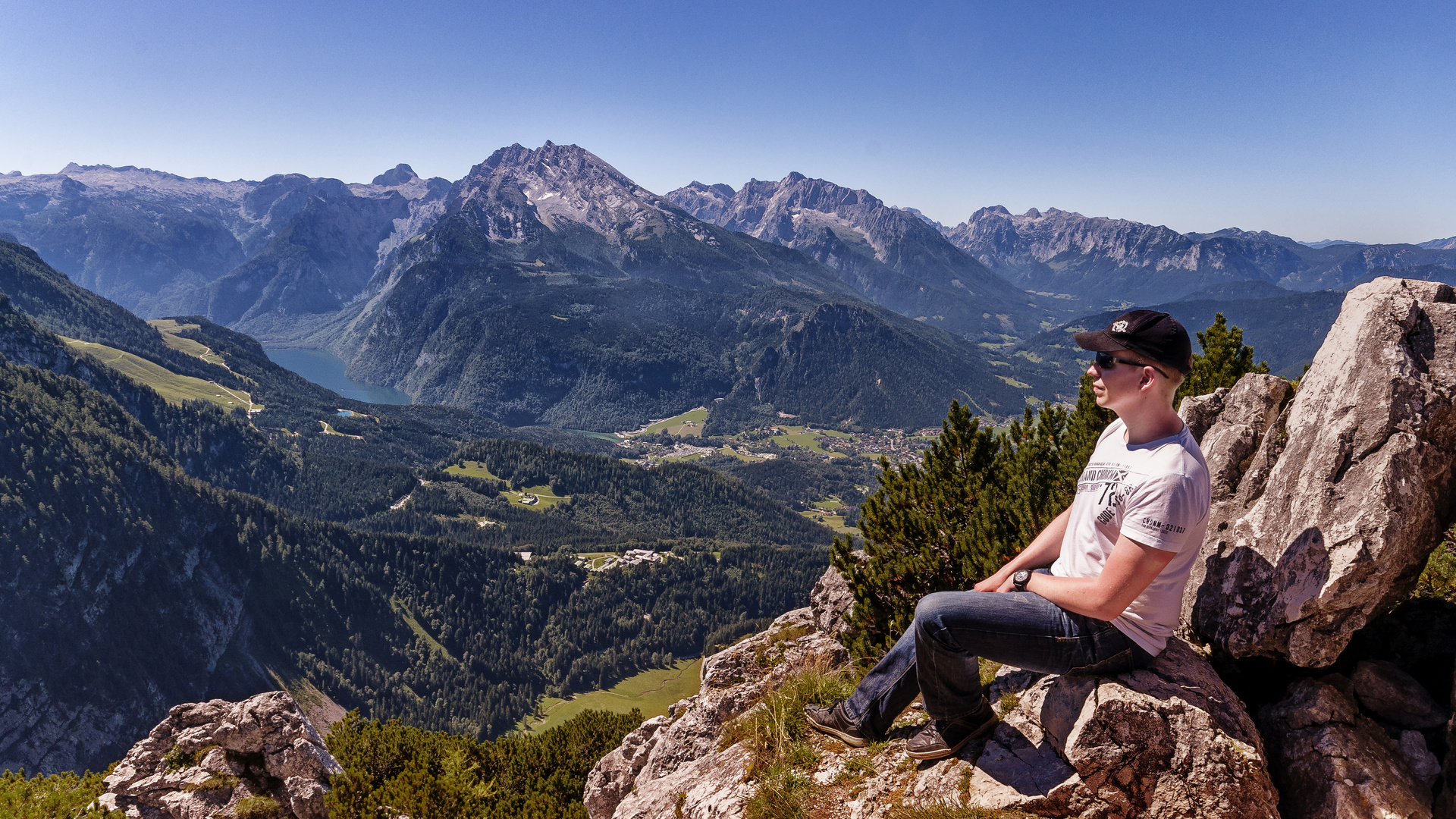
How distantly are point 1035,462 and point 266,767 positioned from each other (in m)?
22.7

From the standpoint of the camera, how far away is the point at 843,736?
869cm

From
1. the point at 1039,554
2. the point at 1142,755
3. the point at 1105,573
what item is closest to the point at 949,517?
the point at 1039,554

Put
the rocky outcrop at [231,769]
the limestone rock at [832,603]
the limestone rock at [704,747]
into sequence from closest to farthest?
1. the limestone rock at [704,747]
2. the rocky outcrop at [231,769]
3. the limestone rock at [832,603]

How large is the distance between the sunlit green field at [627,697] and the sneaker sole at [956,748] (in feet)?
488

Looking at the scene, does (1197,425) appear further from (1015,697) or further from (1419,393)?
(1015,697)

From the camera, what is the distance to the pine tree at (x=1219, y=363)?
2245cm

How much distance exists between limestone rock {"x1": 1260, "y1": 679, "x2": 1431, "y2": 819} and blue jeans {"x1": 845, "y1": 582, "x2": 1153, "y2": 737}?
6.60ft

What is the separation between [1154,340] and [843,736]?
630 cm

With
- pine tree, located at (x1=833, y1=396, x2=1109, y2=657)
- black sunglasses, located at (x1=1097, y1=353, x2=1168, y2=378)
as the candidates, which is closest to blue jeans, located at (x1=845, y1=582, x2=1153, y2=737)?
black sunglasses, located at (x1=1097, y1=353, x2=1168, y2=378)

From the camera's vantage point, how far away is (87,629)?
484ft

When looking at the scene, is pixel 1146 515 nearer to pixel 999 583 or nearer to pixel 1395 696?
pixel 999 583

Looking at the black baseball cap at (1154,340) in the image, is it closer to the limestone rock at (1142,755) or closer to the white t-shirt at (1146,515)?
the white t-shirt at (1146,515)

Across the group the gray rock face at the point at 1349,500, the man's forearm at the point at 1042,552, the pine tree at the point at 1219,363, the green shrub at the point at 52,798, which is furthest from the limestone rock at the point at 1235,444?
the green shrub at the point at 52,798

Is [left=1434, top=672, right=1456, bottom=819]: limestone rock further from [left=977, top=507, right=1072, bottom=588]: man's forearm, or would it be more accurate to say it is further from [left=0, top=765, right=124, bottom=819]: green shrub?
[left=0, top=765, right=124, bottom=819]: green shrub
